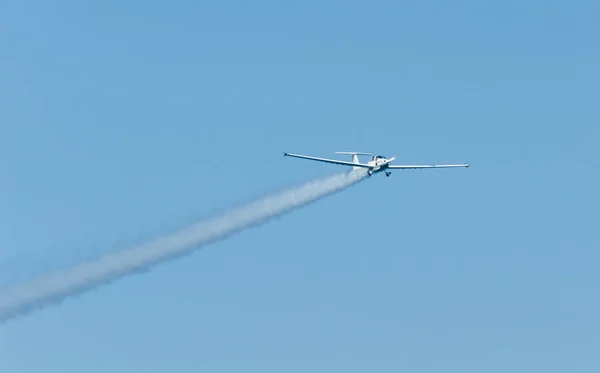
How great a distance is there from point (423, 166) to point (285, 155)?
22560mm

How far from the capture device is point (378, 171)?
15612 centimetres

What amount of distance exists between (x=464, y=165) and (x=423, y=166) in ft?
20.5

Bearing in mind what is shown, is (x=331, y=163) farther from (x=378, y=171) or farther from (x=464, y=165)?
(x=464, y=165)

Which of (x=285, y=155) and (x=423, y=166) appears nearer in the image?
(x=285, y=155)

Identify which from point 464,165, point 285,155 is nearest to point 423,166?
point 464,165

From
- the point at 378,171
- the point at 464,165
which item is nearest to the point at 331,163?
the point at 378,171

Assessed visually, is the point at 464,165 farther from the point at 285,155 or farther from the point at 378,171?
the point at 285,155

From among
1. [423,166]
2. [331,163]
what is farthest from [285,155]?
[423,166]

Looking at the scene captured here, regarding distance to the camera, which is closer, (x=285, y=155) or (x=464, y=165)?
(x=285, y=155)

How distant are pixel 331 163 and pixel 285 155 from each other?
9.00 meters

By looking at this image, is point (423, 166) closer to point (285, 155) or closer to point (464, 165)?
point (464, 165)

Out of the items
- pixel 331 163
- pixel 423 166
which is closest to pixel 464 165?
pixel 423 166

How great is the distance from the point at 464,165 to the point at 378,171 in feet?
51.3

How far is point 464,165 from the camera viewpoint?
165m
